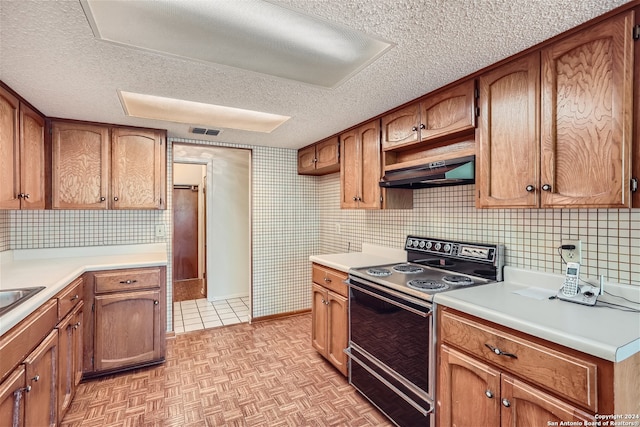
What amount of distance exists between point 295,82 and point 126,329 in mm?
2290

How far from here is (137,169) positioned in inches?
112

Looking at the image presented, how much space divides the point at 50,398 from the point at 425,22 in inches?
101

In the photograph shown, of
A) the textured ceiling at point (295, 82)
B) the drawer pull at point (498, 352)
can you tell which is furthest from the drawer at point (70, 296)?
the drawer pull at point (498, 352)

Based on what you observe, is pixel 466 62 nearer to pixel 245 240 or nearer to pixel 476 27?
pixel 476 27

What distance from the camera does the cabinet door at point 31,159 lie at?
6.98 feet

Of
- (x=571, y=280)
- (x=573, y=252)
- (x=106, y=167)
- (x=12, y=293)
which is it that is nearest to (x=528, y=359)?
(x=571, y=280)

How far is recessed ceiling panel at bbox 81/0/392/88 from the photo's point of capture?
1.26 metres

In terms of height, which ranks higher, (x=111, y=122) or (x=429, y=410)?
(x=111, y=122)

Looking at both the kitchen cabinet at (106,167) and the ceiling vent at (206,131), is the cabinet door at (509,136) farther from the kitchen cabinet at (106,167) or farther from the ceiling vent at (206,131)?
the kitchen cabinet at (106,167)

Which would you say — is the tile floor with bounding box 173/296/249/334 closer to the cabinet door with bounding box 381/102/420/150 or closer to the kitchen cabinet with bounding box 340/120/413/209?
the kitchen cabinet with bounding box 340/120/413/209

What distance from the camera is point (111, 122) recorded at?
2682 mm

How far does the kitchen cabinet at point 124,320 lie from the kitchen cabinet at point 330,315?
51.0 inches

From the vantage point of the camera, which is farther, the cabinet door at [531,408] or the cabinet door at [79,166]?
the cabinet door at [79,166]

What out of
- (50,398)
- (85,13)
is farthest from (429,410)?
(85,13)
